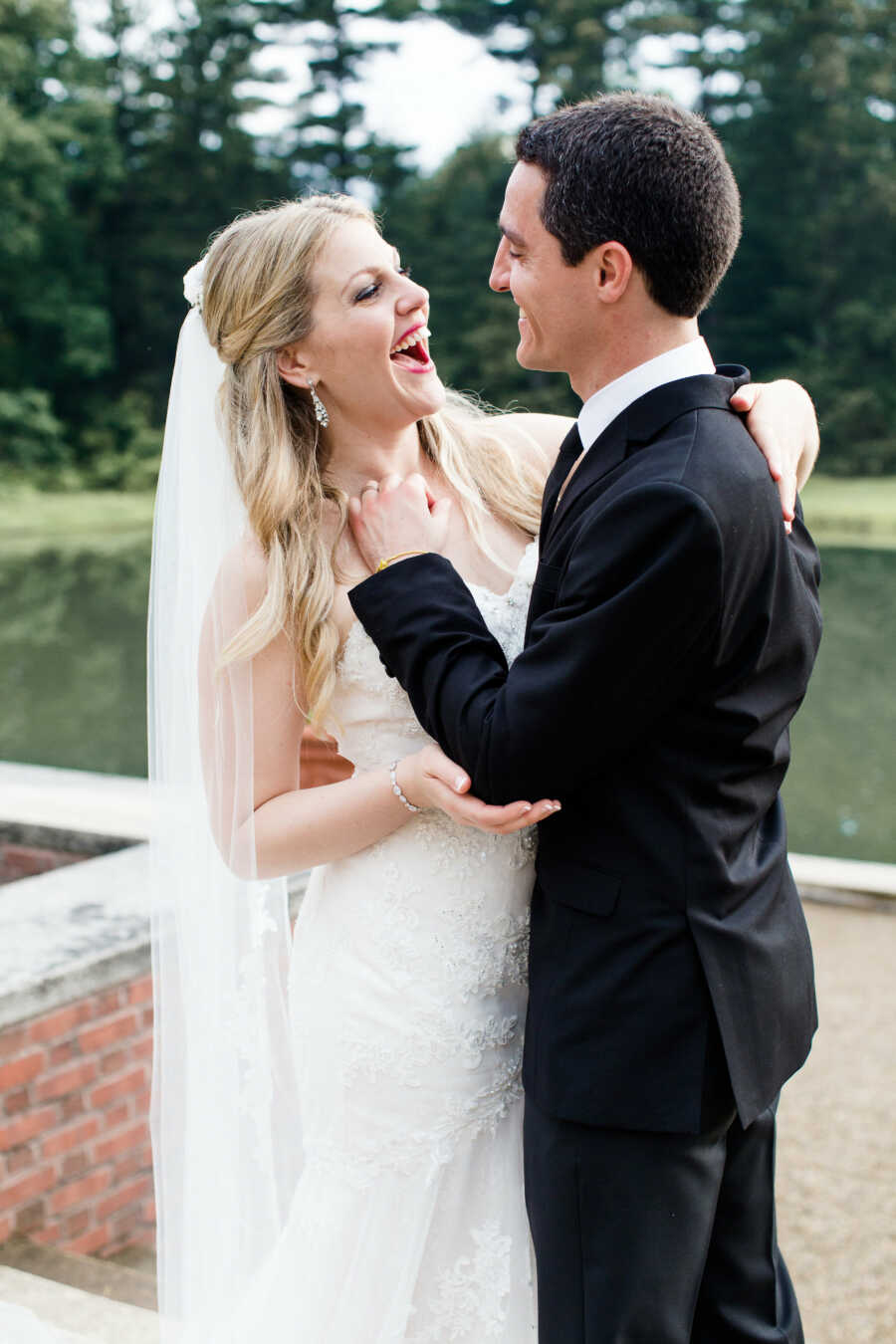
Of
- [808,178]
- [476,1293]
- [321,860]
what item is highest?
[808,178]

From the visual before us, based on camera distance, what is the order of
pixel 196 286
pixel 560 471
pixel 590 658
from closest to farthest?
1. pixel 590 658
2. pixel 560 471
3. pixel 196 286

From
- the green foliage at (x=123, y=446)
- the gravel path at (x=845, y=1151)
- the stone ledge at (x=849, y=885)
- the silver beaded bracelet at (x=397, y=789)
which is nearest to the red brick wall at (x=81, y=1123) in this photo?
the silver beaded bracelet at (x=397, y=789)

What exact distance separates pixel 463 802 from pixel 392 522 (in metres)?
0.49

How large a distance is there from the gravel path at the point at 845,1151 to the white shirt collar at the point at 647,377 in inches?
99.0

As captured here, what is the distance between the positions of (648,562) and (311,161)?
2932cm

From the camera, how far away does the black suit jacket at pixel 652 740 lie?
1.44 metres

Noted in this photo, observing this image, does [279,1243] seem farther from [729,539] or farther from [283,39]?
[283,39]

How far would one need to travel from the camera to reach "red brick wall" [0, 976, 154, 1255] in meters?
3.05

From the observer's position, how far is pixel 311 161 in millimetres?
28406

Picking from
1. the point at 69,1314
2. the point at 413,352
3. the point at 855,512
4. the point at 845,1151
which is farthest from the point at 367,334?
the point at 855,512

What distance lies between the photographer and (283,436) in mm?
2195

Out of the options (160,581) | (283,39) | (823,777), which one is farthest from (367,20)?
(160,581)

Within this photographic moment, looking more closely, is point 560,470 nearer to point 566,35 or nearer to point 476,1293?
point 476,1293

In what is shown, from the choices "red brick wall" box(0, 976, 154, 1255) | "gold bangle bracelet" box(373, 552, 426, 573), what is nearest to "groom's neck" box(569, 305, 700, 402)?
"gold bangle bracelet" box(373, 552, 426, 573)
